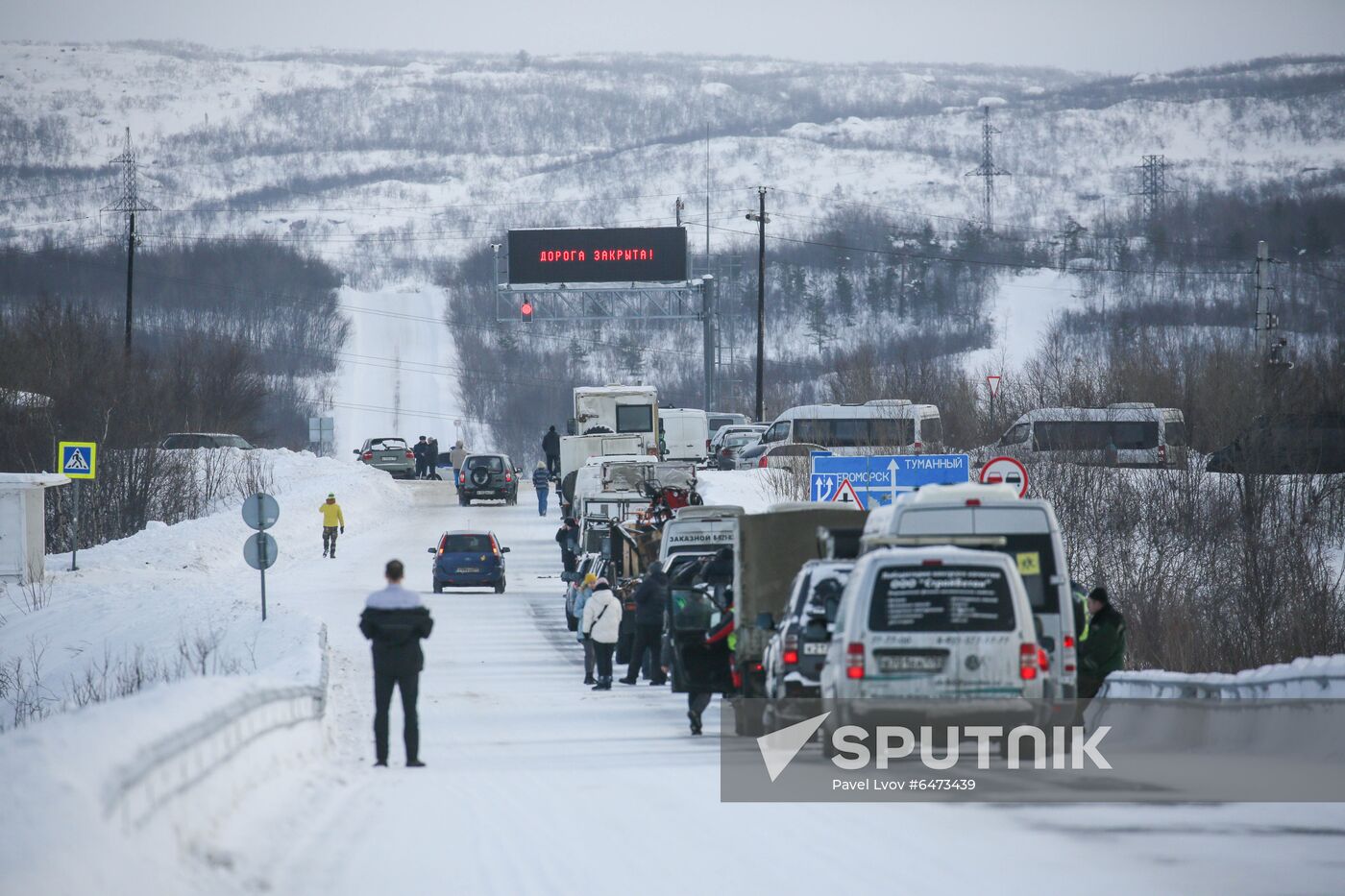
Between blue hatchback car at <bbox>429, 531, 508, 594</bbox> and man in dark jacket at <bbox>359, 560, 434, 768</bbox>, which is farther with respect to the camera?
blue hatchback car at <bbox>429, 531, 508, 594</bbox>

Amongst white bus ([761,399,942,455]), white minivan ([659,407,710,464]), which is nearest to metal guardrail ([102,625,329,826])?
white bus ([761,399,942,455])

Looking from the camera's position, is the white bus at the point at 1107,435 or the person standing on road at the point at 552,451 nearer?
the white bus at the point at 1107,435

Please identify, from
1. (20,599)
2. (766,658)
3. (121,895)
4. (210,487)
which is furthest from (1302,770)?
(210,487)

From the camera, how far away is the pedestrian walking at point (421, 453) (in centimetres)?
7256

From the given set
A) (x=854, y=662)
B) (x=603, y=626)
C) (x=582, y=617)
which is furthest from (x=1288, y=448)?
(x=854, y=662)

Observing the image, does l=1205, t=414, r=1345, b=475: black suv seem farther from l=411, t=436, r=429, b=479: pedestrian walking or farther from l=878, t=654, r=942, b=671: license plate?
l=411, t=436, r=429, b=479: pedestrian walking

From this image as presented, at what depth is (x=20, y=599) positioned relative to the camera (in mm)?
37438

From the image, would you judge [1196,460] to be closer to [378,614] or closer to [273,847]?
[378,614]

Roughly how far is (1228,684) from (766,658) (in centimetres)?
415

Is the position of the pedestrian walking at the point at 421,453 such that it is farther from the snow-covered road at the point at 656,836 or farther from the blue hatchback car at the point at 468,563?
the snow-covered road at the point at 656,836

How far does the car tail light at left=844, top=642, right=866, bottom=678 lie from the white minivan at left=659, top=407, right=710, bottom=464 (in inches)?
1853

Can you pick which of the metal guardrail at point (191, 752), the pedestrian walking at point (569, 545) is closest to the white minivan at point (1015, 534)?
the metal guardrail at point (191, 752)

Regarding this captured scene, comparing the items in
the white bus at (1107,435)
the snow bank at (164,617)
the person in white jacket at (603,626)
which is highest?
the white bus at (1107,435)

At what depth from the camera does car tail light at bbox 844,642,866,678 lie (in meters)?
12.7
